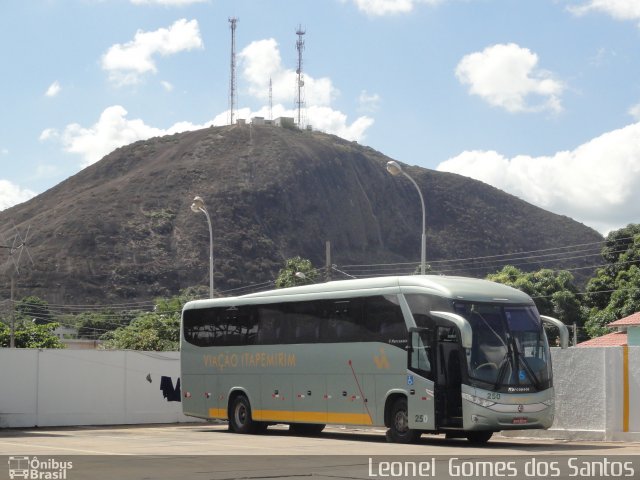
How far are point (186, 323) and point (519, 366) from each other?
12.0 metres

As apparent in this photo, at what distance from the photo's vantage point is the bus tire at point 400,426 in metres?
23.5

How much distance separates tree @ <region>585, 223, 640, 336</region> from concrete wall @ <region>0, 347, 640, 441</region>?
38.0 meters

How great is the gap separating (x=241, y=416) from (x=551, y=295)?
162 feet

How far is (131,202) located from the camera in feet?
554

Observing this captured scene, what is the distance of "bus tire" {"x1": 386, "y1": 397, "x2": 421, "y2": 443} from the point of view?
2355 cm

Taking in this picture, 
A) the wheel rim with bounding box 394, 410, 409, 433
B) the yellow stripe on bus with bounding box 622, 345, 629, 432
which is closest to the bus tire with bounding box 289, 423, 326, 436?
the wheel rim with bounding box 394, 410, 409, 433

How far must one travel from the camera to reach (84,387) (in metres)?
33.9

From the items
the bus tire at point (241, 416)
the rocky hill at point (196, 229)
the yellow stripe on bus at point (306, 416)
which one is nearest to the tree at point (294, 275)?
the bus tire at point (241, 416)

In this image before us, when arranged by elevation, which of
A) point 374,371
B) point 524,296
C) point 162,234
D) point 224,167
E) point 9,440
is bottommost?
point 9,440

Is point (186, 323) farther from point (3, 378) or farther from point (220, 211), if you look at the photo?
point (220, 211)

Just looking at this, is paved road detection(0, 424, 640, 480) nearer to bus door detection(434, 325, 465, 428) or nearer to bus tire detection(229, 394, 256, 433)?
bus tire detection(229, 394, 256, 433)

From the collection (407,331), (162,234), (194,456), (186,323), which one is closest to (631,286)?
(186,323)

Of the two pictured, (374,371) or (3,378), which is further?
(3,378)

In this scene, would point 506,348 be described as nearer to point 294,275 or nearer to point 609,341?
point 609,341
